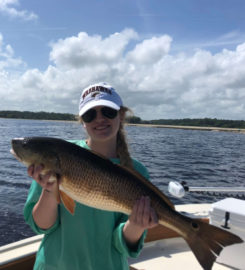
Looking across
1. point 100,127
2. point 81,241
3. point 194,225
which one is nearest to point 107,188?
point 81,241

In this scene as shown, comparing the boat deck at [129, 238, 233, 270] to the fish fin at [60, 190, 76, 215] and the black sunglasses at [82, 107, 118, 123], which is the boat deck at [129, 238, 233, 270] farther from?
the black sunglasses at [82, 107, 118, 123]

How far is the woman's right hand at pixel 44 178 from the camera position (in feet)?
7.22

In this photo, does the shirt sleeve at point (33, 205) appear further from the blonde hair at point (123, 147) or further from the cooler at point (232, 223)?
the cooler at point (232, 223)

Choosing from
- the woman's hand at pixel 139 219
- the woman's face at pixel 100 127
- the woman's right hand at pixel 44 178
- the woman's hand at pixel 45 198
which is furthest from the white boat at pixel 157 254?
the woman's face at pixel 100 127

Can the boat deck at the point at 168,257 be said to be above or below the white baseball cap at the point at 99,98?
below

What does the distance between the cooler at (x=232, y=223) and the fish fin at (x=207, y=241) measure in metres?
1.91

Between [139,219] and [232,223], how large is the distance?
93.3 inches

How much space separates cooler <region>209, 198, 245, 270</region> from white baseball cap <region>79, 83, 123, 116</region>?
8.30 feet

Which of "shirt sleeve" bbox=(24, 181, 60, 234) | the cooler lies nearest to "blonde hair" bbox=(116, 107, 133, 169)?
"shirt sleeve" bbox=(24, 181, 60, 234)

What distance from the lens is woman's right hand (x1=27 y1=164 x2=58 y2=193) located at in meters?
2.20

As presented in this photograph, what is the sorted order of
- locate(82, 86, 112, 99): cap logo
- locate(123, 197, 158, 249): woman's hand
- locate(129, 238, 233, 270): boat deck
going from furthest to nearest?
locate(129, 238, 233, 270): boat deck → locate(82, 86, 112, 99): cap logo → locate(123, 197, 158, 249): woman's hand

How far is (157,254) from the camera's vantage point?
4812 mm

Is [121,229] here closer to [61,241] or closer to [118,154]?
[61,241]

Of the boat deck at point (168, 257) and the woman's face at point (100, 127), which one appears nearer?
the woman's face at point (100, 127)
